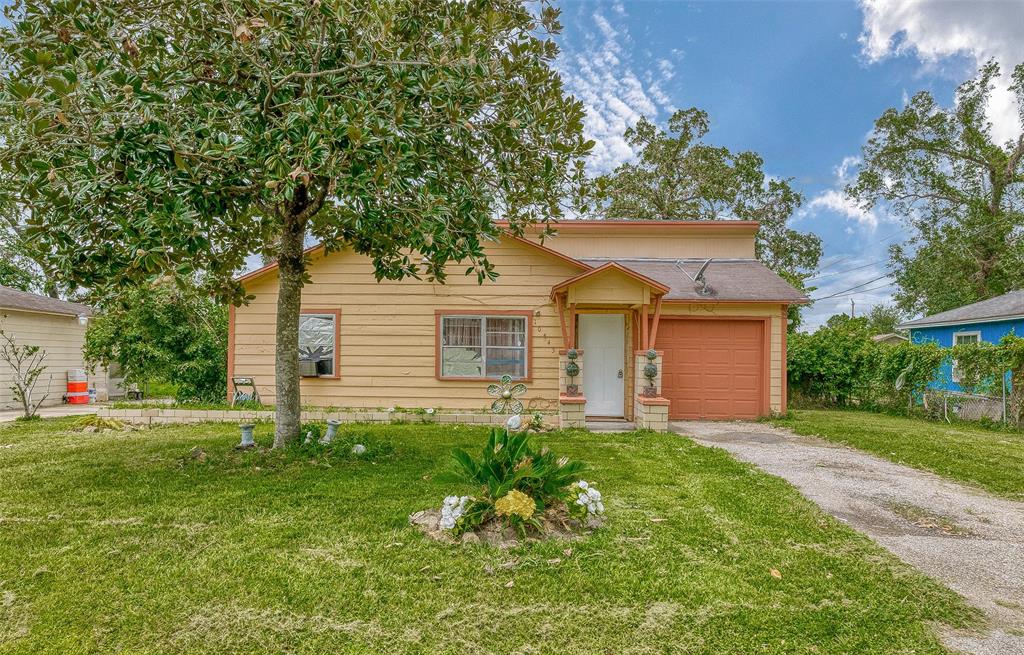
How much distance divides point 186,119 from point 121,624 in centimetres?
386

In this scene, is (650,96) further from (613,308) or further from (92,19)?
(92,19)

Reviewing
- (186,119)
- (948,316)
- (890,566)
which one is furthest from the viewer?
(948,316)

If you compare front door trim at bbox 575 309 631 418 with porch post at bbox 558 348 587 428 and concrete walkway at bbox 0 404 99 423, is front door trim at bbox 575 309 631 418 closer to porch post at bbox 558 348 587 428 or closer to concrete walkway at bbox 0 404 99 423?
porch post at bbox 558 348 587 428

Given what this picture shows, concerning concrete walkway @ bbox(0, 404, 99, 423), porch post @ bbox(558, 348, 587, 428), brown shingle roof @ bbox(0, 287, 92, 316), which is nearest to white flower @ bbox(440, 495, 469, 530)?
porch post @ bbox(558, 348, 587, 428)

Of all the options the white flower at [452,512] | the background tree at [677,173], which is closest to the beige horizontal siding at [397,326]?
the white flower at [452,512]

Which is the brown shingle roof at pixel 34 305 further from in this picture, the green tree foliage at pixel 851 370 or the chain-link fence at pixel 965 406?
the chain-link fence at pixel 965 406

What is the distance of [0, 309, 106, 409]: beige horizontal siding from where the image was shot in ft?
37.7

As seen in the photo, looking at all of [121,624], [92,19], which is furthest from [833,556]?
[92,19]

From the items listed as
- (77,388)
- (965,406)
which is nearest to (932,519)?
(965,406)

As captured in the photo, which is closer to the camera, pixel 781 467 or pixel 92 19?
pixel 92 19

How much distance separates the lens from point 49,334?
42.1 feet

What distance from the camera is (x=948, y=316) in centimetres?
1506

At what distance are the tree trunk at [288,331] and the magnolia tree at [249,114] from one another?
906 mm

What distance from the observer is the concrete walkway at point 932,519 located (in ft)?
8.89
